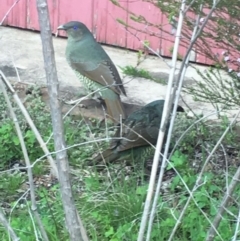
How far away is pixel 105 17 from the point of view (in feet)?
21.9

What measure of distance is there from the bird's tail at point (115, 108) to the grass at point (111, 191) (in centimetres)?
14

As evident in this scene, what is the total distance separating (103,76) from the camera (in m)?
5.12

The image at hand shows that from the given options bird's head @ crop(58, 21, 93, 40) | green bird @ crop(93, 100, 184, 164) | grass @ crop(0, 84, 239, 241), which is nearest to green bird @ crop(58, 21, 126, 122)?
bird's head @ crop(58, 21, 93, 40)

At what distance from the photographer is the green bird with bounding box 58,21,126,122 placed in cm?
500

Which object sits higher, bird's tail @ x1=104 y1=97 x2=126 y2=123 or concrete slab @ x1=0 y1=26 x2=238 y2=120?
bird's tail @ x1=104 y1=97 x2=126 y2=123

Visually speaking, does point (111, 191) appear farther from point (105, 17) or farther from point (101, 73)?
point (105, 17)

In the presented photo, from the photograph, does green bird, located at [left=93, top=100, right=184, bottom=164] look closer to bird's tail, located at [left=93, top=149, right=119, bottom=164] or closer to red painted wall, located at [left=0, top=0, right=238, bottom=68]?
bird's tail, located at [left=93, top=149, right=119, bottom=164]

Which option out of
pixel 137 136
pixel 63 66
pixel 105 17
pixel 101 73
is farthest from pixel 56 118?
pixel 105 17

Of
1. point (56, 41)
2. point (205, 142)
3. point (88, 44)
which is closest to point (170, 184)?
point (205, 142)

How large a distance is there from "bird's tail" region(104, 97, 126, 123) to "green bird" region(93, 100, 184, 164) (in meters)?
0.48

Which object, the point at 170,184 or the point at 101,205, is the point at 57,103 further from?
the point at 170,184

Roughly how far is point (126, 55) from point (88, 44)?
44.7 inches

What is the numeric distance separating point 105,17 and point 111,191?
121 inches

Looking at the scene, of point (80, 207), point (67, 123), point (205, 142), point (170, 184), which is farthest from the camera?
point (67, 123)
